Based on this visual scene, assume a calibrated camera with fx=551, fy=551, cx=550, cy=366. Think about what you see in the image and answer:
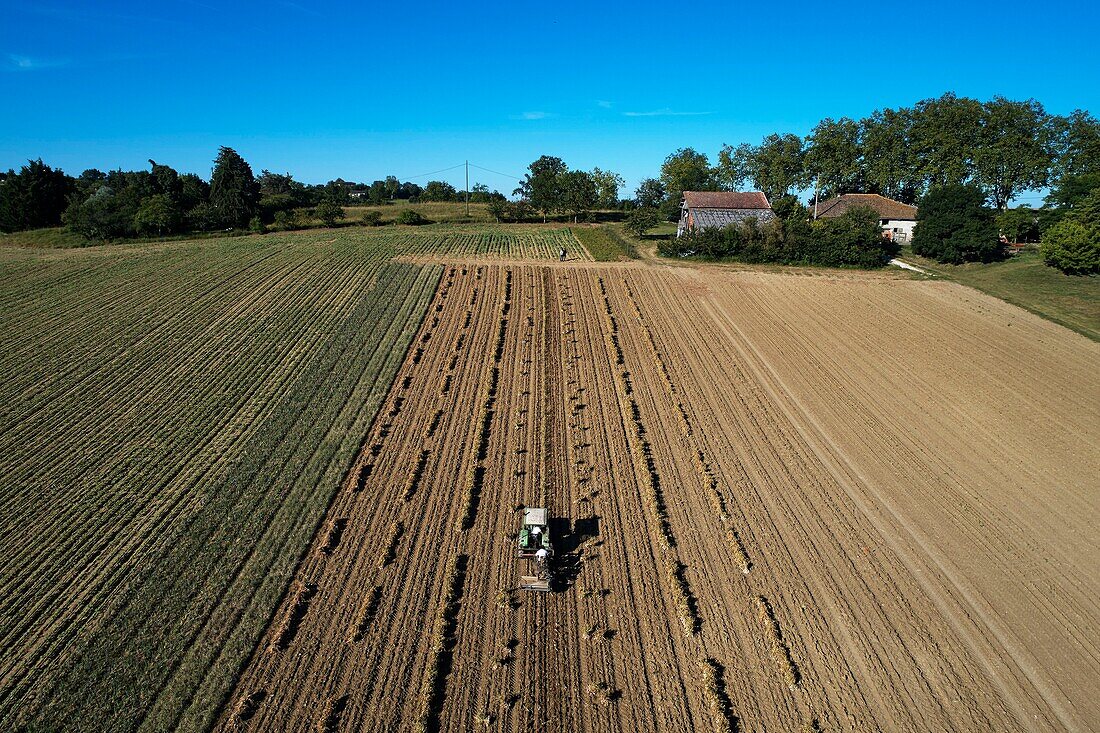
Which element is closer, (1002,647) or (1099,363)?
(1002,647)

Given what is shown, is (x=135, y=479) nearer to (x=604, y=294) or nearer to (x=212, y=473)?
(x=212, y=473)

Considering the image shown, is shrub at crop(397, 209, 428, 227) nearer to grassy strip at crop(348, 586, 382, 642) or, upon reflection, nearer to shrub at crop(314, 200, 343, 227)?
shrub at crop(314, 200, 343, 227)

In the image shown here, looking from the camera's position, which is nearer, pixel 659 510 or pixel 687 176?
pixel 659 510

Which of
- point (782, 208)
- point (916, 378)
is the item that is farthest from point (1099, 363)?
point (782, 208)

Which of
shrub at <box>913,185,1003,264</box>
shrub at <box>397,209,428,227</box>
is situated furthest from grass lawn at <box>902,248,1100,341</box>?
shrub at <box>397,209,428,227</box>

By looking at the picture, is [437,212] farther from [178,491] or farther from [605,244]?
[178,491]

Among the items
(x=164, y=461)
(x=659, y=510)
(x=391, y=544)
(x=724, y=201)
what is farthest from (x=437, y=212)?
(x=659, y=510)

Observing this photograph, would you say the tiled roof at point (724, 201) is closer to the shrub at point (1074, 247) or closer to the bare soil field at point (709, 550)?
the shrub at point (1074, 247)
